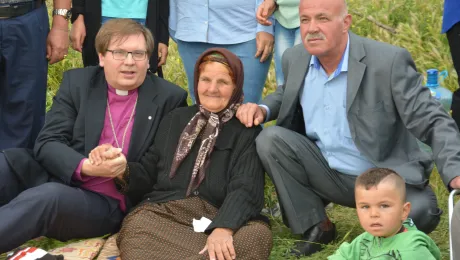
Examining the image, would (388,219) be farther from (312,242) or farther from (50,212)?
(50,212)

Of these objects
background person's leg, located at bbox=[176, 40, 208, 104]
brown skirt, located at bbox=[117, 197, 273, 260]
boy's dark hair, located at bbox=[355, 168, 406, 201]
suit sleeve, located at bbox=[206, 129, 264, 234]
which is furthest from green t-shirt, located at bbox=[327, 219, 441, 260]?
background person's leg, located at bbox=[176, 40, 208, 104]

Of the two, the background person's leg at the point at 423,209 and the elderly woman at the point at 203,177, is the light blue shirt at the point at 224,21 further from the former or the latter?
the background person's leg at the point at 423,209

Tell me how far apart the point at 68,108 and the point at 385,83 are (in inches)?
76.7

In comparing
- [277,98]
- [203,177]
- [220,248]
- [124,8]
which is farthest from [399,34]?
[220,248]

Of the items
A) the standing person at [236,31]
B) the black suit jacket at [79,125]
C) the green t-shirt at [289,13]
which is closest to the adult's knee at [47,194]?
the black suit jacket at [79,125]

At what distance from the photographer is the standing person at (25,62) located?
19.1ft

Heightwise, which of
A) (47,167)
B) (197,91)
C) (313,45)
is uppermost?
(313,45)

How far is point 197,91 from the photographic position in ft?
18.1

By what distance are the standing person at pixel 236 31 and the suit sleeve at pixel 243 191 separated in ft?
2.21

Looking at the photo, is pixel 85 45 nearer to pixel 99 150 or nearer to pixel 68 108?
pixel 68 108

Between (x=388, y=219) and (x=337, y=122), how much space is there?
1.07 metres

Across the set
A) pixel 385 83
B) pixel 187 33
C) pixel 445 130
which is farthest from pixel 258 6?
pixel 445 130

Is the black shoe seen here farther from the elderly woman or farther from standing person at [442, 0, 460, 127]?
standing person at [442, 0, 460, 127]

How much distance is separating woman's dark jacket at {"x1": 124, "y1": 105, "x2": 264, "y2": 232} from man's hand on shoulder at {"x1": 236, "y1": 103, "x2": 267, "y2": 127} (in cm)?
7
